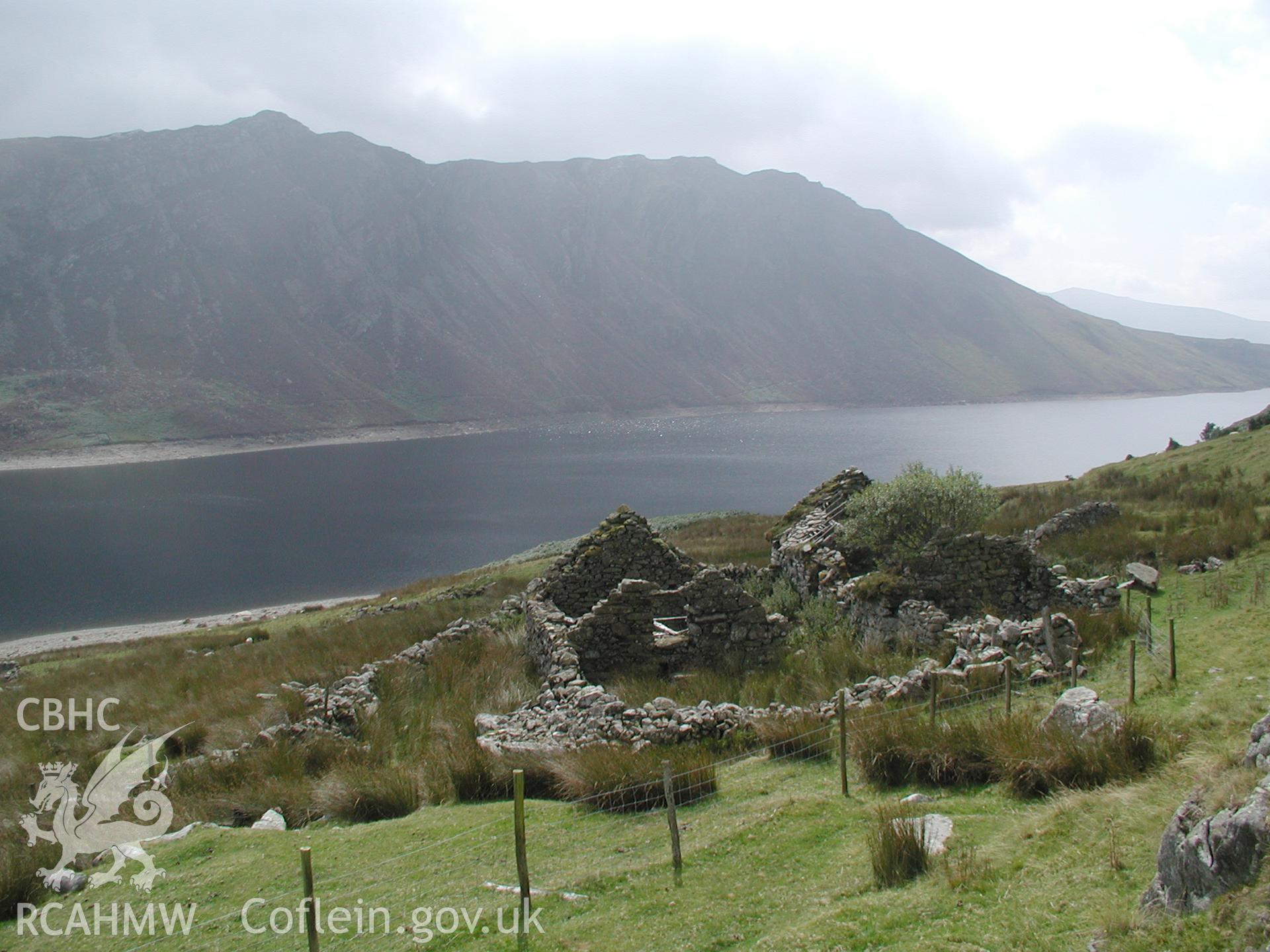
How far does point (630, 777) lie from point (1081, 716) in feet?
12.8

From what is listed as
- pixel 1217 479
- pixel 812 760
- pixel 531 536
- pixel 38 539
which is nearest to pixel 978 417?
pixel 531 536

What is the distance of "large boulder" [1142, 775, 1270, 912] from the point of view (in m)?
3.25

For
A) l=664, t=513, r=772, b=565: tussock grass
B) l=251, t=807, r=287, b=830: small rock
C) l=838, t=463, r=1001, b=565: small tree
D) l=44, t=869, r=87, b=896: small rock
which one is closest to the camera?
l=44, t=869, r=87, b=896: small rock

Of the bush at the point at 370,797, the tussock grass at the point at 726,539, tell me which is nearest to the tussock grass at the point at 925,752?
the bush at the point at 370,797

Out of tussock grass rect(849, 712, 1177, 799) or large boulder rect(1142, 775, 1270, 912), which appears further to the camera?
tussock grass rect(849, 712, 1177, 799)

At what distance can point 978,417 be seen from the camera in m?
145

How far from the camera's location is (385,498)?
67.6m

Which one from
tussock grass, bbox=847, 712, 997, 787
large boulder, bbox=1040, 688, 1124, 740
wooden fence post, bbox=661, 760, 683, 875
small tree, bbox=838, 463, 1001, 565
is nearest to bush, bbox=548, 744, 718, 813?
wooden fence post, bbox=661, 760, 683, 875

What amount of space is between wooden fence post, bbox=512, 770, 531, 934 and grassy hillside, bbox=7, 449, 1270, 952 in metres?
0.16

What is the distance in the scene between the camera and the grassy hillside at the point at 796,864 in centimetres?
408

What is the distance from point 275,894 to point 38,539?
201 ft

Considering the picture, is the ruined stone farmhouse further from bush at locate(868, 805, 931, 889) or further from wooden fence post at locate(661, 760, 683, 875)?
bush at locate(868, 805, 931, 889)

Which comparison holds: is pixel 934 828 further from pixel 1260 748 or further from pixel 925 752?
pixel 1260 748

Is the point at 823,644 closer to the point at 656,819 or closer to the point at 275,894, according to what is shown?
the point at 656,819
